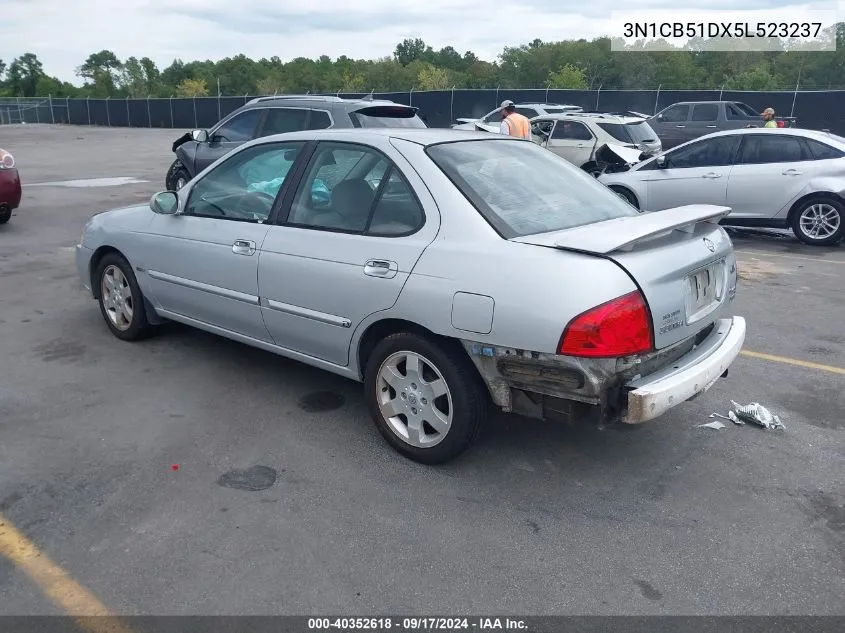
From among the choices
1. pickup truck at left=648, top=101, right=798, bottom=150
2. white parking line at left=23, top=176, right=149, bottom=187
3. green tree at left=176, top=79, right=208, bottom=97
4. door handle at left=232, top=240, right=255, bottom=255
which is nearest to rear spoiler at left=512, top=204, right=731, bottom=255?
door handle at left=232, top=240, right=255, bottom=255

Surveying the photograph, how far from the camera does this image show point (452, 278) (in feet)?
11.1

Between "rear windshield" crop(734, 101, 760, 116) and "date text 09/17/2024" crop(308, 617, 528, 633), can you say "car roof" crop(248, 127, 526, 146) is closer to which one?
"date text 09/17/2024" crop(308, 617, 528, 633)

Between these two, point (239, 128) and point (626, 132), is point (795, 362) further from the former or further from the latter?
point (626, 132)

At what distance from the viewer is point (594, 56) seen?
268 ft

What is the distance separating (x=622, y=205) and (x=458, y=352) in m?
1.53

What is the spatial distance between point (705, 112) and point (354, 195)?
19.7 metres

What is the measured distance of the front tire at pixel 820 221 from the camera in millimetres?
9492

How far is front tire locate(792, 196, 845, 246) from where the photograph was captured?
374 inches

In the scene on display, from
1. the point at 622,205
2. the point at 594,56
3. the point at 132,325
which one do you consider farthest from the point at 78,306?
the point at 594,56

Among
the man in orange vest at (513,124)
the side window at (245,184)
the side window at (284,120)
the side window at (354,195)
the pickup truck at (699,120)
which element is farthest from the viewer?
the pickup truck at (699,120)

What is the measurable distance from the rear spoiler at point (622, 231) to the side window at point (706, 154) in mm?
6836

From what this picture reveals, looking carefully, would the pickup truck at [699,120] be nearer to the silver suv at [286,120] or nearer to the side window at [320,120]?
the silver suv at [286,120]

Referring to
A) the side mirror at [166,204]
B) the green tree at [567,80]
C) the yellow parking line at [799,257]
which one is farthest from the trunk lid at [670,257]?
the green tree at [567,80]

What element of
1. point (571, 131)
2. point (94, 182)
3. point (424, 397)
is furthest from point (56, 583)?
point (94, 182)
